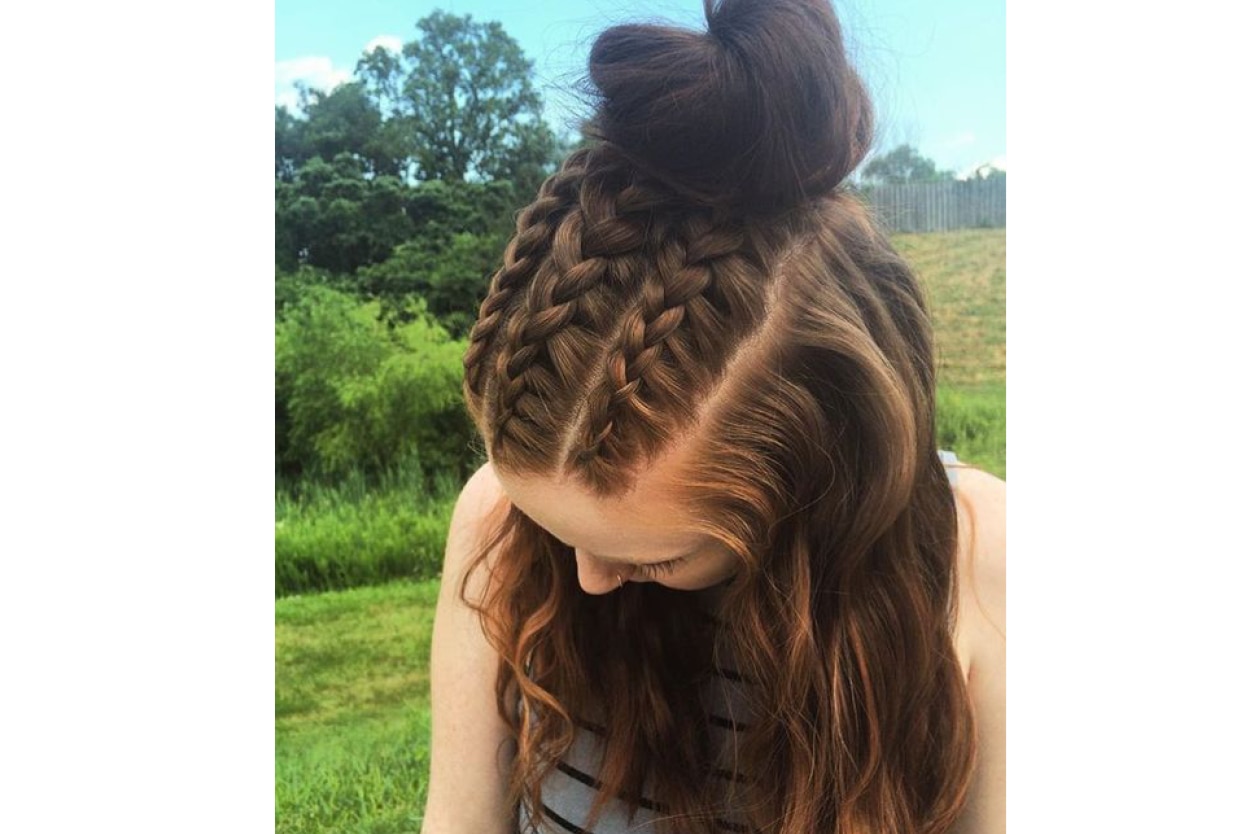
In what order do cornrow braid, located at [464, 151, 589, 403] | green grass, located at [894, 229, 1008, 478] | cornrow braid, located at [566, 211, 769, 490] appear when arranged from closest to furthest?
cornrow braid, located at [566, 211, 769, 490] → cornrow braid, located at [464, 151, 589, 403] → green grass, located at [894, 229, 1008, 478]

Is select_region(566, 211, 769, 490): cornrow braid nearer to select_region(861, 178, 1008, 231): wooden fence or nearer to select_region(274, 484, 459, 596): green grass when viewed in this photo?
select_region(861, 178, 1008, 231): wooden fence

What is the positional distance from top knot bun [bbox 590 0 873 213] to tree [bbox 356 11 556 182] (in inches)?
10.1

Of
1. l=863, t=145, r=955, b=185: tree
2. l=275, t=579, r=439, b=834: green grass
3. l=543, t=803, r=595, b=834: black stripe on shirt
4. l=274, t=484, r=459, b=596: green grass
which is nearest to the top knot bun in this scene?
l=863, t=145, r=955, b=185: tree

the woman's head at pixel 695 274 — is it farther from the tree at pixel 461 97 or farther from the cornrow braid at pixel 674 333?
the tree at pixel 461 97

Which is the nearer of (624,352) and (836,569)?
(624,352)

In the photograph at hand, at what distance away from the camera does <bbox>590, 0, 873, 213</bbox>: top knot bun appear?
1559 millimetres

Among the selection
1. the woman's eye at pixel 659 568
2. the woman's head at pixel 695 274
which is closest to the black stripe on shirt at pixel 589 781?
the woman's eye at pixel 659 568

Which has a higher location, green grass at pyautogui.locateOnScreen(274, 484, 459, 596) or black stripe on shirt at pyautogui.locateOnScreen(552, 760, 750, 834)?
green grass at pyautogui.locateOnScreen(274, 484, 459, 596)

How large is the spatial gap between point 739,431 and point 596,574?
253mm

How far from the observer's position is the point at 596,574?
1671 millimetres
